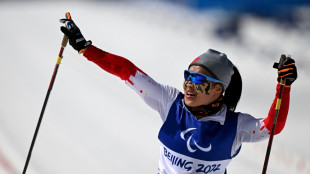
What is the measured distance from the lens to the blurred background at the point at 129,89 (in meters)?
4.25

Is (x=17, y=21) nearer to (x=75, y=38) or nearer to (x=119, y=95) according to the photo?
(x=119, y=95)

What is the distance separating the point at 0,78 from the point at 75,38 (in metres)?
3.51

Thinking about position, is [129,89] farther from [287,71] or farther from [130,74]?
[287,71]

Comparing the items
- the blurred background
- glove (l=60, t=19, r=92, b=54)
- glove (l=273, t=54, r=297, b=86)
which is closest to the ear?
glove (l=273, t=54, r=297, b=86)

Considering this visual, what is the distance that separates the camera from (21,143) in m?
4.63

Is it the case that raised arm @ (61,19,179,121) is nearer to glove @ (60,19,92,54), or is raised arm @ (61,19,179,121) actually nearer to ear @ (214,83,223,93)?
glove @ (60,19,92,54)

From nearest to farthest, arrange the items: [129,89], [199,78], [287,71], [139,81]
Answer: [287,71], [199,78], [139,81], [129,89]

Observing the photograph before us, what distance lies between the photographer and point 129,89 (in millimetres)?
5492

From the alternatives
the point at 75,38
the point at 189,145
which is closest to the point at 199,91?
the point at 189,145

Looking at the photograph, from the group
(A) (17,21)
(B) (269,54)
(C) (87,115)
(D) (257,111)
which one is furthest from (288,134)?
(A) (17,21)

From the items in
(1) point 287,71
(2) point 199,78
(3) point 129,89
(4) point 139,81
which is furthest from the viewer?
(3) point 129,89

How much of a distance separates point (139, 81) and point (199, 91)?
407 millimetres

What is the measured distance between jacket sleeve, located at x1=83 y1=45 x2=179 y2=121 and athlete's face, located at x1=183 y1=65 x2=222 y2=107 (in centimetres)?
17

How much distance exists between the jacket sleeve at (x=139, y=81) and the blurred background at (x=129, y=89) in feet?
4.67
